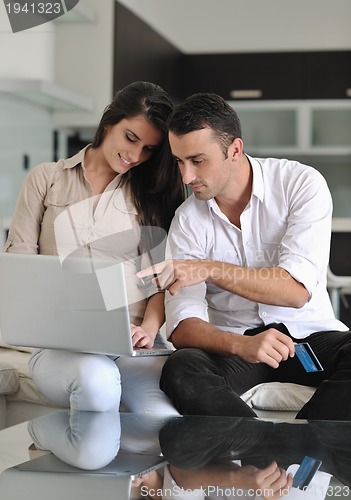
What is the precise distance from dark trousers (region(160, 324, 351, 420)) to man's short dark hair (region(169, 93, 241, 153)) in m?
0.55

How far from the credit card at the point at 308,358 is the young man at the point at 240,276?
4 centimetres

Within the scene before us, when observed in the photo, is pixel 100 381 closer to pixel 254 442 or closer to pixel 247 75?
pixel 254 442

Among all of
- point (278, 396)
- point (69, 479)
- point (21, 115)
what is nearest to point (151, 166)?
point (278, 396)

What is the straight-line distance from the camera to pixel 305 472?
1.28 meters

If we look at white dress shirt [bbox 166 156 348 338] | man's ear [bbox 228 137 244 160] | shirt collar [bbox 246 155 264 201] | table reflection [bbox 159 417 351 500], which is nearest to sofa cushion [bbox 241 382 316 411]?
white dress shirt [bbox 166 156 348 338]

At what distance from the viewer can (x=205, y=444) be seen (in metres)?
1.44

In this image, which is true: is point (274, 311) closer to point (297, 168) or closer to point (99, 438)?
point (297, 168)

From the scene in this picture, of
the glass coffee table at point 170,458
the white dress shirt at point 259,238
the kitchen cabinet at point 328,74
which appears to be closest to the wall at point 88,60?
the kitchen cabinet at point 328,74

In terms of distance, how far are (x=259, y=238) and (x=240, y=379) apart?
39cm

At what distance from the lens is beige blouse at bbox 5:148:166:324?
7.03 feet

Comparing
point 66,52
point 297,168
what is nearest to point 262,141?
point 66,52

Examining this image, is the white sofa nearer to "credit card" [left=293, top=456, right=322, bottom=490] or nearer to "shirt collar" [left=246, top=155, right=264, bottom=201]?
"shirt collar" [left=246, top=155, right=264, bottom=201]

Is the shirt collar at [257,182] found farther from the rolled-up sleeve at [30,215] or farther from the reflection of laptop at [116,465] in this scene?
the reflection of laptop at [116,465]

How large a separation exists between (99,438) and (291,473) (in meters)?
0.39
